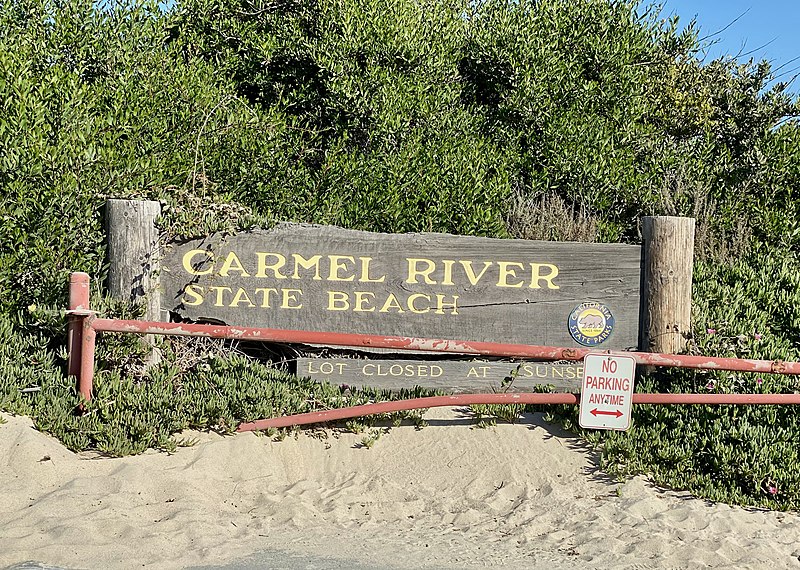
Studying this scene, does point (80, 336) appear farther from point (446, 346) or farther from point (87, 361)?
Result: point (446, 346)

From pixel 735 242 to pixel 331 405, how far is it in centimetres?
489

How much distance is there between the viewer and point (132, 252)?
Answer: 6066mm

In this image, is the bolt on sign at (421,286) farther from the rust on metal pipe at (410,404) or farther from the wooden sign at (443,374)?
the rust on metal pipe at (410,404)

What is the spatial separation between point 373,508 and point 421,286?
74.8 inches

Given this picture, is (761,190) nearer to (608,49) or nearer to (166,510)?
(608,49)

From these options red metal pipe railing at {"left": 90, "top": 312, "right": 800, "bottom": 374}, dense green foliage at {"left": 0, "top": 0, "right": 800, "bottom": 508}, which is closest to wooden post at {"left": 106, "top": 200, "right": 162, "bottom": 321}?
dense green foliage at {"left": 0, "top": 0, "right": 800, "bottom": 508}

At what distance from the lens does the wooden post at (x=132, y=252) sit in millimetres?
6047

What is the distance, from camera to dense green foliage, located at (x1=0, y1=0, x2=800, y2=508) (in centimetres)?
562

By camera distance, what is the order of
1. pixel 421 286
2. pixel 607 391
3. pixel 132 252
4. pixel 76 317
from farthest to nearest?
pixel 421 286, pixel 132 252, pixel 76 317, pixel 607 391

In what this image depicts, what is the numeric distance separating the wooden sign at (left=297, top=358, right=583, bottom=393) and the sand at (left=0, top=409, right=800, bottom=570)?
0.38 metres

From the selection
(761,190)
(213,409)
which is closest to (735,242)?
(761,190)

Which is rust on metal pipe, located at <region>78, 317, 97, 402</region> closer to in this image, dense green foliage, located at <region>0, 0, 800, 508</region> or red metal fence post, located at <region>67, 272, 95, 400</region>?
red metal fence post, located at <region>67, 272, 95, 400</region>

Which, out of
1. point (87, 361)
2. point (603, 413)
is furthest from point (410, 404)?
point (87, 361)

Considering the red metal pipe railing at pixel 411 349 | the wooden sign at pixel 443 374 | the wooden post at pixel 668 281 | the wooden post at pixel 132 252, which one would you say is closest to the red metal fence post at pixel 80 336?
the red metal pipe railing at pixel 411 349
